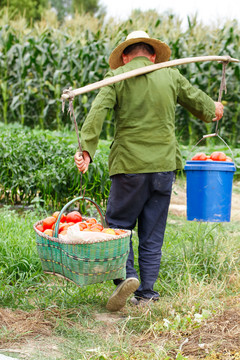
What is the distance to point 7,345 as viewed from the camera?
2.76m

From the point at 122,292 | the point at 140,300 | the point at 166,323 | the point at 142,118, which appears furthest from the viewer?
the point at 140,300

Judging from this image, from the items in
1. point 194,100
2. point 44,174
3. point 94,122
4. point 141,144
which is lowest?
point 44,174

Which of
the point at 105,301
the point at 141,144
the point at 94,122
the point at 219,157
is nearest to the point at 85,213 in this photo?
the point at 219,157

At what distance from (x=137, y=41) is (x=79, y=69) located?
23.0ft

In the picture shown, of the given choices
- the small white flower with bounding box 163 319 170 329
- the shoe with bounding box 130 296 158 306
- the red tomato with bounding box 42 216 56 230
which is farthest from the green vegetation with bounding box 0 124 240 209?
the small white flower with bounding box 163 319 170 329

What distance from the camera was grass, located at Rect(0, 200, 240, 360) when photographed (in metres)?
2.77

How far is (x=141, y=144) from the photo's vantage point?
3334 millimetres

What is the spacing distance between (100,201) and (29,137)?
4.90ft

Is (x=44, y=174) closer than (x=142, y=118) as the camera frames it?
No

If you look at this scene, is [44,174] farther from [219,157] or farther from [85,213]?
[219,157]

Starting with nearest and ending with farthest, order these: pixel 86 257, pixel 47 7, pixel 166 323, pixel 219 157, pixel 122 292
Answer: pixel 86 257 < pixel 166 323 < pixel 122 292 < pixel 219 157 < pixel 47 7

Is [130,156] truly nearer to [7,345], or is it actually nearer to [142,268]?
[142,268]

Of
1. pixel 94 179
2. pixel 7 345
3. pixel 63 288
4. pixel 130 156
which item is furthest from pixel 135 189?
pixel 94 179

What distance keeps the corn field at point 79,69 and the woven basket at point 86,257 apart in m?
6.77
